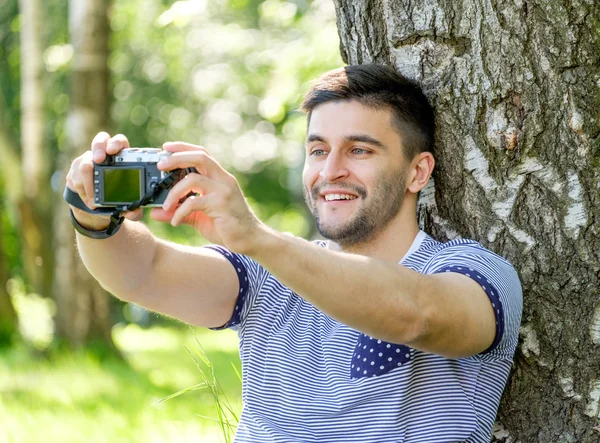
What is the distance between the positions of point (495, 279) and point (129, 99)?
1584 cm

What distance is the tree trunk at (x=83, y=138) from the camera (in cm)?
793

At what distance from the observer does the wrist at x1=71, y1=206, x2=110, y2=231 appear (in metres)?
2.62

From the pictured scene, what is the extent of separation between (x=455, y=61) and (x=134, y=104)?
15419 mm

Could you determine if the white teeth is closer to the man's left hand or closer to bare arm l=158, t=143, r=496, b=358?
bare arm l=158, t=143, r=496, b=358

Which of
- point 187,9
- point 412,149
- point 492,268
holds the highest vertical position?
point 187,9

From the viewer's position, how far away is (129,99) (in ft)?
57.5

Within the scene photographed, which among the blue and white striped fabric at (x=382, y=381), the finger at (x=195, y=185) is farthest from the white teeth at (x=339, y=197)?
the finger at (x=195, y=185)

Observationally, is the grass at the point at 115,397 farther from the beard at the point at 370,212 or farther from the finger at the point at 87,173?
the finger at the point at 87,173

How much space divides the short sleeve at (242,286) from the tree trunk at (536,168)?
73 cm

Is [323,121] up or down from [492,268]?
up

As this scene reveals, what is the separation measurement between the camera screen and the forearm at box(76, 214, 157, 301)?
15.9 inches

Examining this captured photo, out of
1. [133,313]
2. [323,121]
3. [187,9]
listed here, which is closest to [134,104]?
[133,313]

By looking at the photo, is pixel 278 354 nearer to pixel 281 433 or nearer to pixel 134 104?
pixel 281 433

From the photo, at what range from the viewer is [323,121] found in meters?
2.91
